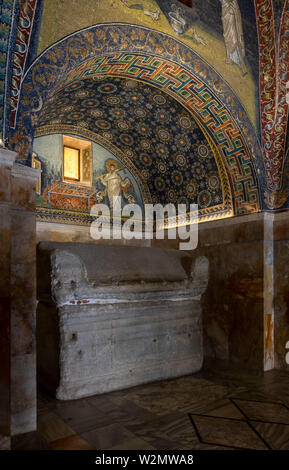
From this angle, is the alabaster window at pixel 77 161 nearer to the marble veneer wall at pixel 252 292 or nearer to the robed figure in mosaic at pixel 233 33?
the marble veneer wall at pixel 252 292

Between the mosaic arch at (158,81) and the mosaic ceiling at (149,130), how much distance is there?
10.0 inches

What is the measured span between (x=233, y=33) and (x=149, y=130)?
1868 mm

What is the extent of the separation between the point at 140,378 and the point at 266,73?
15.1 feet

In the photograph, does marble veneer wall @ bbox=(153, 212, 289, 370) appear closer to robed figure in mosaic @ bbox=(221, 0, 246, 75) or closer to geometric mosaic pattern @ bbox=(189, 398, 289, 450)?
geometric mosaic pattern @ bbox=(189, 398, 289, 450)

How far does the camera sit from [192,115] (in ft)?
16.2

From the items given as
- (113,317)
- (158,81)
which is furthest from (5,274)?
(158,81)

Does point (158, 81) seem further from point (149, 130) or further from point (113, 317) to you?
point (113, 317)

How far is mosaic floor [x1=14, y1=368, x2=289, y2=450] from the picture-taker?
2645 millimetres

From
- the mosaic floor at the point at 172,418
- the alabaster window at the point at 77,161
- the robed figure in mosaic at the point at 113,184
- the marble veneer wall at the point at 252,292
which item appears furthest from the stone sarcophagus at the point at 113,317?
the alabaster window at the point at 77,161

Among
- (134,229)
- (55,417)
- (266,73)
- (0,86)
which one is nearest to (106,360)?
(55,417)

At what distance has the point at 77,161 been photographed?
6281mm

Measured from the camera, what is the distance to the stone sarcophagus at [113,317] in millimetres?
3479

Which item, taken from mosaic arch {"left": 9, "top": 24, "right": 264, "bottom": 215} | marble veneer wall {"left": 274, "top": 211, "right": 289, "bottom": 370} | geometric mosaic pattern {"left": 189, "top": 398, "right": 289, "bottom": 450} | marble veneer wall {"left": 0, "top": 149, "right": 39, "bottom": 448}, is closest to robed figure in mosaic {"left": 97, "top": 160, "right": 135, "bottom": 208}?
mosaic arch {"left": 9, "top": 24, "right": 264, "bottom": 215}

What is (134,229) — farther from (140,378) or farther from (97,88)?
(140,378)
